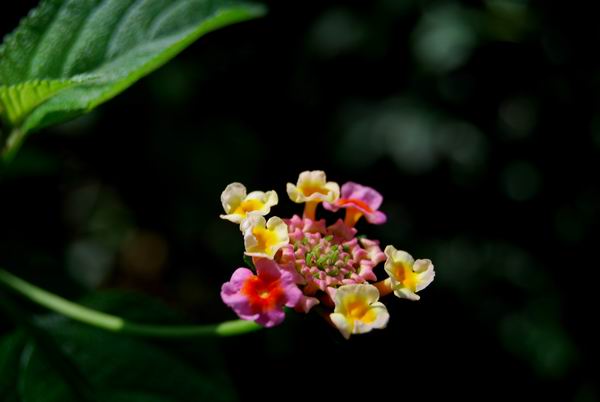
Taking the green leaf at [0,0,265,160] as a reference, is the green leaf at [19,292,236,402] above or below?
below

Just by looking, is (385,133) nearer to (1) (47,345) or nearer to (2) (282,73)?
(2) (282,73)

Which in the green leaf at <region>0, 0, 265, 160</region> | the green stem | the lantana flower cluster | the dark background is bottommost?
the dark background

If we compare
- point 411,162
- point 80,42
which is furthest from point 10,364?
point 411,162

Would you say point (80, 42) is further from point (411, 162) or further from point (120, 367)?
point (411, 162)

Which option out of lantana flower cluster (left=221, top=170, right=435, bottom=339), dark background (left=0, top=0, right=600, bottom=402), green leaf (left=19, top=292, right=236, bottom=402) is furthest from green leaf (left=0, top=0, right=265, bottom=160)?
dark background (left=0, top=0, right=600, bottom=402)

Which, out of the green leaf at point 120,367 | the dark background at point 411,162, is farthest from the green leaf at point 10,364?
the dark background at point 411,162

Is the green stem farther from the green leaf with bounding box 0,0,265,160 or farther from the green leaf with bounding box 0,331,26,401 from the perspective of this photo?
the green leaf with bounding box 0,0,265,160

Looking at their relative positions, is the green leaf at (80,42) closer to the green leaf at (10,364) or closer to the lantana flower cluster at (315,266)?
the lantana flower cluster at (315,266)
